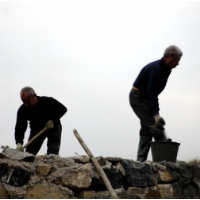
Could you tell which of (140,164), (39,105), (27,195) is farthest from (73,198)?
(39,105)

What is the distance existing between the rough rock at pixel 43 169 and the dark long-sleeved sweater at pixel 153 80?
1.93 metres

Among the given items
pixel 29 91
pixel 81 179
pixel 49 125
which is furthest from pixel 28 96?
pixel 81 179

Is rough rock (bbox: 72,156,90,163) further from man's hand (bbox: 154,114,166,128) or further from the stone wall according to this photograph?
man's hand (bbox: 154,114,166,128)

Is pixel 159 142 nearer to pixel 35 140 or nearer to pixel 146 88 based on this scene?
pixel 146 88

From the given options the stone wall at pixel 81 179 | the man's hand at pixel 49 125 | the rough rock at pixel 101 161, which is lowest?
the stone wall at pixel 81 179

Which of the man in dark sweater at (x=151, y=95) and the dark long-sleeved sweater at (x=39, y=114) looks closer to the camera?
the man in dark sweater at (x=151, y=95)

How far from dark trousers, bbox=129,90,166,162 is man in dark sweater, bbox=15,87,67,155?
1213mm

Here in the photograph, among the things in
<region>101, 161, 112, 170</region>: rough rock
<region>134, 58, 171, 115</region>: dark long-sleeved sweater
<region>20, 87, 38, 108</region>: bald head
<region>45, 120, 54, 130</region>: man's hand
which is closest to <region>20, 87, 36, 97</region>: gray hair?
<region>20, 87, 38, 108</region>: bald head

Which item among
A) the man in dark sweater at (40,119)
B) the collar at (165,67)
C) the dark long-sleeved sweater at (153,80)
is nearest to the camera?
the dark long-sleeved sweater at (153,80)

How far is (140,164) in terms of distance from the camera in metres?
4.84

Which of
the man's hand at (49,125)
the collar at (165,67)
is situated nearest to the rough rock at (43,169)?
the man's hand at (49,125)

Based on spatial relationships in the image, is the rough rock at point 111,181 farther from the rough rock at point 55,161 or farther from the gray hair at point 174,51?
the gray hair at point 174,51

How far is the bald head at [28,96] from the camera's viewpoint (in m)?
5.44

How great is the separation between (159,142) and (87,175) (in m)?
1.44
